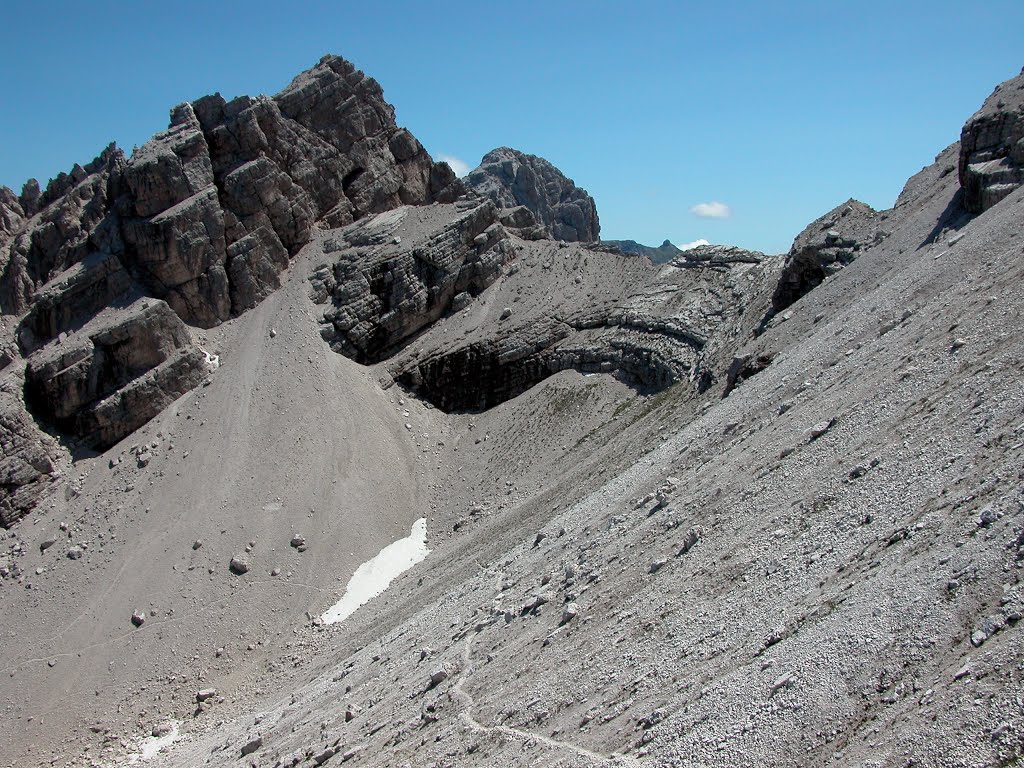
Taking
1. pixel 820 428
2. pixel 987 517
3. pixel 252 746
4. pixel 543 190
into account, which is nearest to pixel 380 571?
pixel 252 746

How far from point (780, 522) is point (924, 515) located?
3.91m

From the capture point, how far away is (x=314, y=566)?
4984 cm

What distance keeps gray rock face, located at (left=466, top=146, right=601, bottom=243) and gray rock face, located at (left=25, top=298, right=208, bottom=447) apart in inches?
3243

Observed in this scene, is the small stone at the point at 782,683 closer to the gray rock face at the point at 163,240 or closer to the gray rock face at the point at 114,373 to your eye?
the gray rock face at the point at 163,240

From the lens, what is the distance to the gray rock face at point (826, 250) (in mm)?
43531

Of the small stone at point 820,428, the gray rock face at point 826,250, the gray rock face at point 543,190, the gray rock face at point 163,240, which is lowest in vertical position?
the small stone at point 820,428

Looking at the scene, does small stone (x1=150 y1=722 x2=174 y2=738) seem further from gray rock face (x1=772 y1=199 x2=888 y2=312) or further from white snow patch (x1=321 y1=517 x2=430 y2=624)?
gray rock face (x1=772 y1=199 x2=888 y2=312)

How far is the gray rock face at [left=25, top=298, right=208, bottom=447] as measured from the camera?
5825 centimetres

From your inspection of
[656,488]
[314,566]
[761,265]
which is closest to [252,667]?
[314,566]

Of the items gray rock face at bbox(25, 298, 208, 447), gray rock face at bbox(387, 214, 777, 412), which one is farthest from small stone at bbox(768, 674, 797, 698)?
gray rock face at bbox(25, 298, 208, 447)

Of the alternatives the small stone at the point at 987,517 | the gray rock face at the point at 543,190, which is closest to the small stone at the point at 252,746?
the small stone at the point at 987,517

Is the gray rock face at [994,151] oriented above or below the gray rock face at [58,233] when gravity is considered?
below

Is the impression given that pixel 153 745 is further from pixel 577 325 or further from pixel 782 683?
pixel 577 325

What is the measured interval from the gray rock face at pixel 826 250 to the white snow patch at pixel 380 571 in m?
23.7
